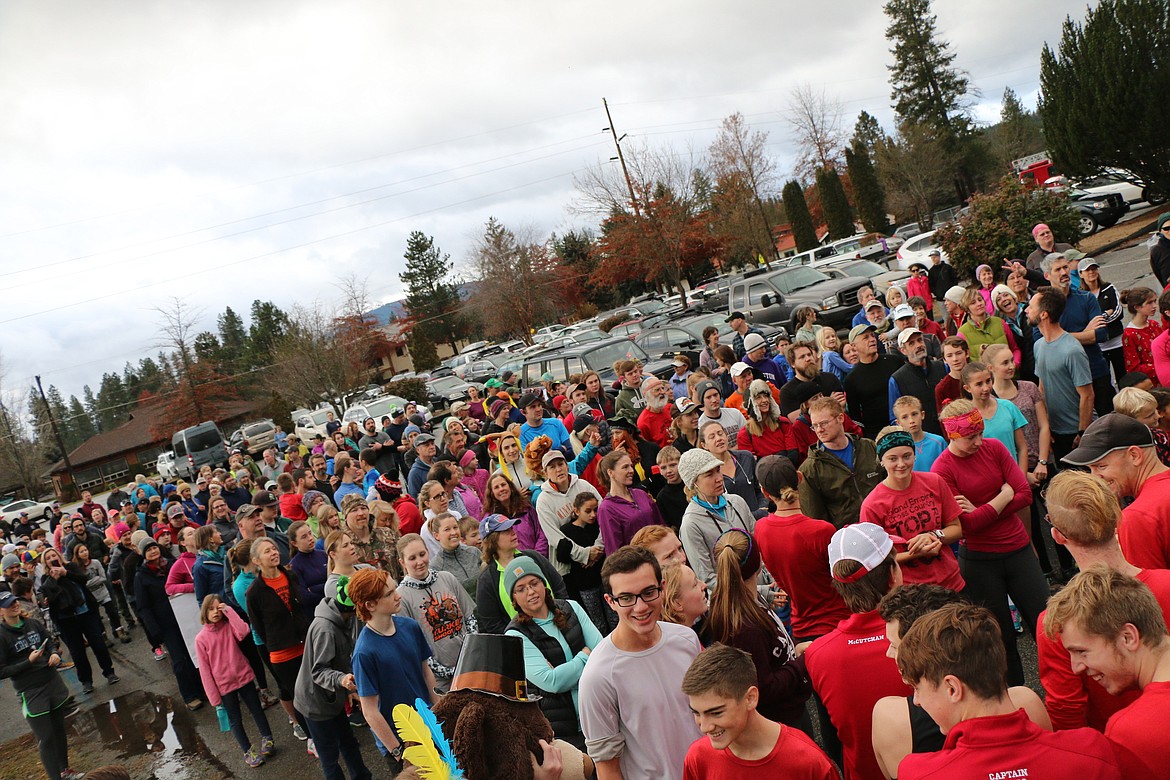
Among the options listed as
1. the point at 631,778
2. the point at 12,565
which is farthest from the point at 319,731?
the point at 12,565

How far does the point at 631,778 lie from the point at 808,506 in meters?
2.35

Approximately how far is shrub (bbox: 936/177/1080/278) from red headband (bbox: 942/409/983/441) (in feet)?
44.6

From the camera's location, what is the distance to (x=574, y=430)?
910cm

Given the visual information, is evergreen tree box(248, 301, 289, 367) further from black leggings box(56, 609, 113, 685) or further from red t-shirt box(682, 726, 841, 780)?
red t-shirt box(682, 726, 841, 780)

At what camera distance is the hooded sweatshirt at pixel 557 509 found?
5.73 m

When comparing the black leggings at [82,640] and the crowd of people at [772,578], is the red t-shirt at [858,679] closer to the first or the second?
the crowd of people at [772,578]

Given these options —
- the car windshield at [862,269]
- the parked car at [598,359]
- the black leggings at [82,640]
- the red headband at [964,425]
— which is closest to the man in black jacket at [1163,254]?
the red headband at [964,425]

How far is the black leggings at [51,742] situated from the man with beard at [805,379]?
7.71 metres

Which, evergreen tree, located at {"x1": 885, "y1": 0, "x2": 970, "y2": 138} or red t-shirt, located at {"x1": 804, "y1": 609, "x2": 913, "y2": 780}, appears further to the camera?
evergreen tree, located at {"x1": 885, "y1": 0, "x2": 970, "y2": 138}

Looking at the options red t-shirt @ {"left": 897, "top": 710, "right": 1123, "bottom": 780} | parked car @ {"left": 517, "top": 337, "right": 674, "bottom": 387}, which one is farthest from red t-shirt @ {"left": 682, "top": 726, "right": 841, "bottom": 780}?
parked car @ {"left": 517, "top": 337, "right": 674, "bottom": 387}

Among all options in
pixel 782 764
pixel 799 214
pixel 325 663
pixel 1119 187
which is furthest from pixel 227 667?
pixel 799 214

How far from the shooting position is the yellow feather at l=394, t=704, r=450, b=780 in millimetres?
2098

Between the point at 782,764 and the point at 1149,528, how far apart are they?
1.86 meters

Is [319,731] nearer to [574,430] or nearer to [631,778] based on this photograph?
[631,778]
